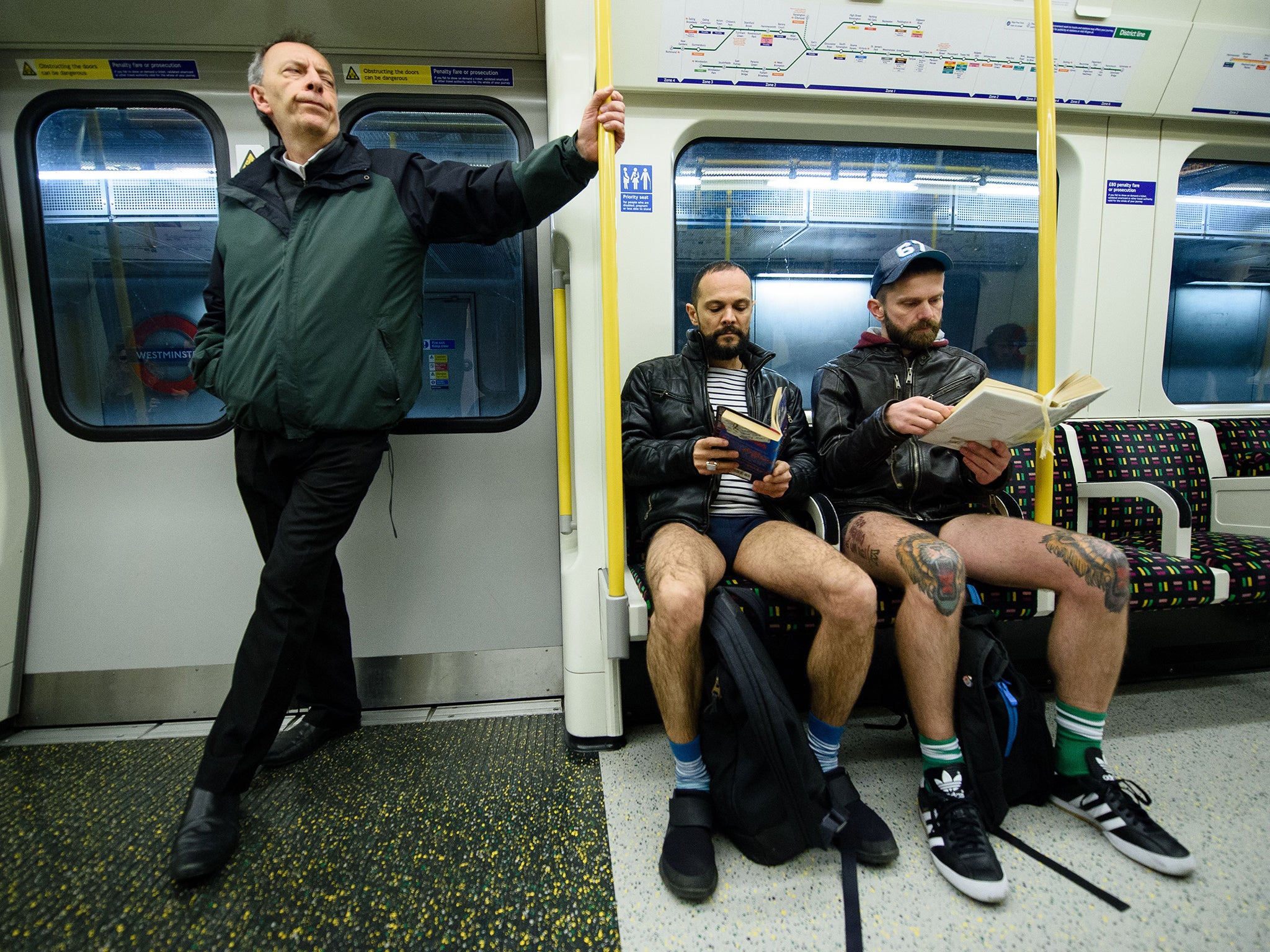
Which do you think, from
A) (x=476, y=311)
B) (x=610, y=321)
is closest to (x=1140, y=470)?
(x=610, y=321)

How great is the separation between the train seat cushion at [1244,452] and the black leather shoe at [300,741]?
3.90m

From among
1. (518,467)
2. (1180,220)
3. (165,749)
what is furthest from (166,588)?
(1180,220)

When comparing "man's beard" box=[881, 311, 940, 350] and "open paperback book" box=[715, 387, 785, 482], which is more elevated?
"man's beard" box=[881, 311, 940, 350]

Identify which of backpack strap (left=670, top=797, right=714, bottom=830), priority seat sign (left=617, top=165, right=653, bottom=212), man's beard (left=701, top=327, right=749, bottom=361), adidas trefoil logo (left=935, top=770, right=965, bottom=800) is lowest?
backpack strap (left=670, top=797, right=714, bottom=830)

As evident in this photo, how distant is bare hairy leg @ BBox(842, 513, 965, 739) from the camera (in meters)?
1.65

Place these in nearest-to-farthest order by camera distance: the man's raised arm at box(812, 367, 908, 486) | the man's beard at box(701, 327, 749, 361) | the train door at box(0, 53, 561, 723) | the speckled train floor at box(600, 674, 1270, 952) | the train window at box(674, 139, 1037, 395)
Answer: the speckled train floor at box(600, 674, 1270, 952), the man's raised arm at box(812, 367, 908, 486), the man's beard at box(701, 327, 749, 361), the train door at box(0, 53, 561, 723), the train window at box(674, 139, 1037, 395)

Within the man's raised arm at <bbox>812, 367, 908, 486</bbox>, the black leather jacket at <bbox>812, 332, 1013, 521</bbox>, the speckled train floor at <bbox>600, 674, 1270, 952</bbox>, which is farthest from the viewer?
the black leather jacket at <bbox>812, 332, 1013, 521</bbox>

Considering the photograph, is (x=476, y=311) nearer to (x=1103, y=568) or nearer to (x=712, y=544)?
(x=712, y=544)

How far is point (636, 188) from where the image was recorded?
2270mm

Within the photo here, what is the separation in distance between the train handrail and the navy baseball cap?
1123 millimetres

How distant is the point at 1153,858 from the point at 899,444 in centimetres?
123

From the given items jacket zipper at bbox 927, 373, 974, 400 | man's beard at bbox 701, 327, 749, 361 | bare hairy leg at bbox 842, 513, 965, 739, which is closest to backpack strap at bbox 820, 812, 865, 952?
bare hairy leg at bbox 842, 513, 965, 739

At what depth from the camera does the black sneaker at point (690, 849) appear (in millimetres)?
1428

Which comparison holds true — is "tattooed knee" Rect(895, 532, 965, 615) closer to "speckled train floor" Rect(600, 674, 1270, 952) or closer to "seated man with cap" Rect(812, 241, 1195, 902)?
"seated man with cap" Rect(812, 241, 1195, 902)
